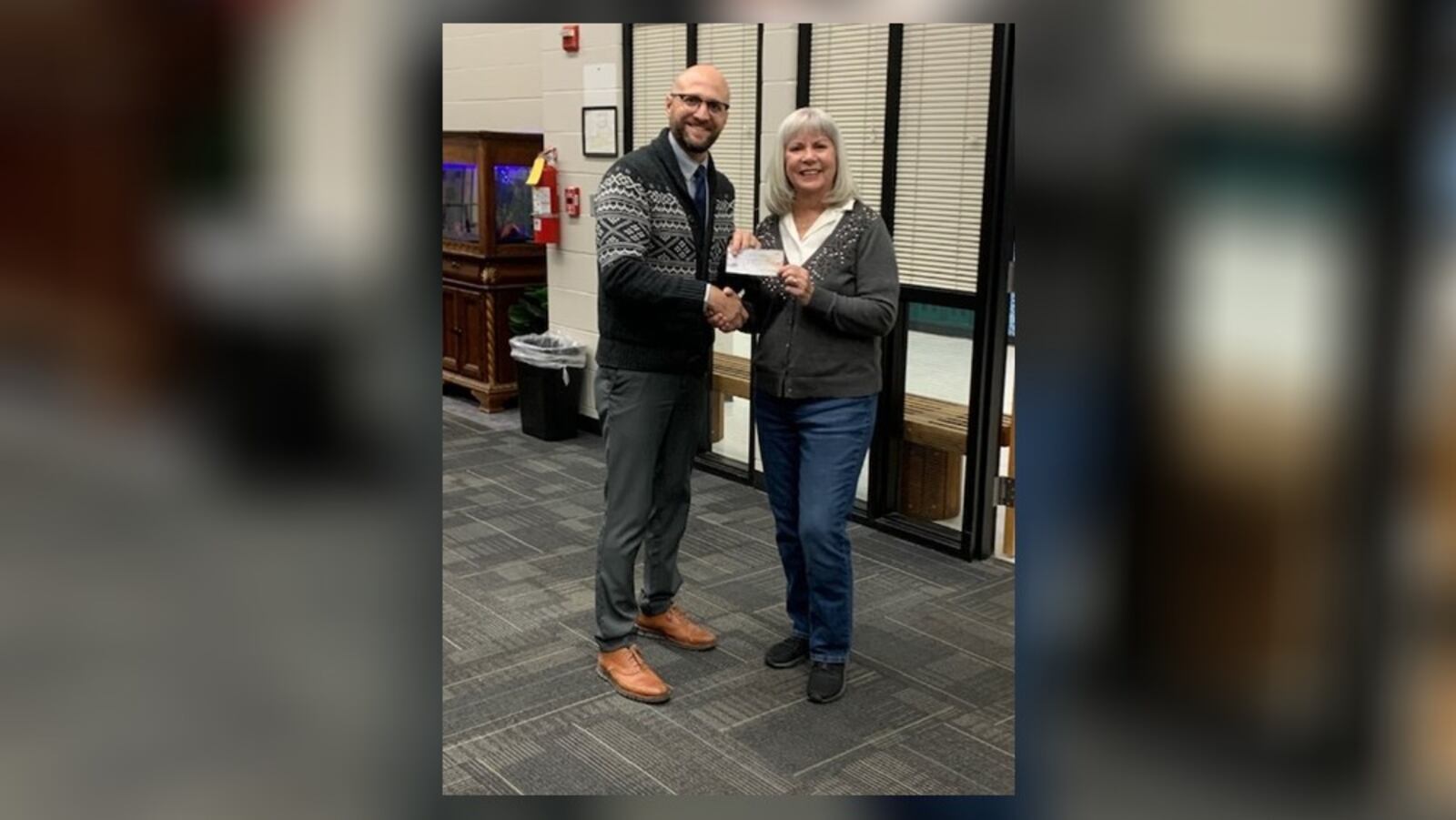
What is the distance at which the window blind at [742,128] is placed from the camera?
103 inches

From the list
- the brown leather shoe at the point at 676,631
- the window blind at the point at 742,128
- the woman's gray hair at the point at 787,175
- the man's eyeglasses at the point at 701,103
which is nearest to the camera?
the man's eyeglasses at the point at 701,103

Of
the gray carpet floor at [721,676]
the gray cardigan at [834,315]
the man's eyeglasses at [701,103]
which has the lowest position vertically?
the gray carpet floor at [721,676]

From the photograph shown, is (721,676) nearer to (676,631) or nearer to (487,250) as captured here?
(676,631)

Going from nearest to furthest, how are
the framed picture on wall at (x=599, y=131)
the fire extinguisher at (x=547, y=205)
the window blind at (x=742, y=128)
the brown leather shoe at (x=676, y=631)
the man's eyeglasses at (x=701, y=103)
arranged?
the man's eyeglasses at (x=701, y=103) < the brown leather shoe at (x=676, y=631) < the window blind at (x=742, y=128) < the framed picture on wall at (x=599, y=131) < the fire extinguisher at (x=547, y=205)

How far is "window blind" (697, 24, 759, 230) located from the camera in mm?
2605

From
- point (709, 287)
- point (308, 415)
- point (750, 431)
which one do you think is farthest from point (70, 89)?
point (750, 431)

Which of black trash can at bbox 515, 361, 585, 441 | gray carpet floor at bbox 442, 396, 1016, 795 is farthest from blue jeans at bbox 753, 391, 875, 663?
black trash can at bbox 515, 361, 585, 441

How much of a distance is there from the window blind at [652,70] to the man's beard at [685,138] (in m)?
0.15

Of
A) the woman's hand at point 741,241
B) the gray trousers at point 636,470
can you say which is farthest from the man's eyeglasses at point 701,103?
the gray trousers at point 636,470

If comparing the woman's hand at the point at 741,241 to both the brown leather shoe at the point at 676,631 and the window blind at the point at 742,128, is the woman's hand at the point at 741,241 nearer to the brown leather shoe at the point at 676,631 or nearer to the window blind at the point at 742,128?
the window blind at the point at 742,128

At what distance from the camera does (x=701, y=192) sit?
1962mm

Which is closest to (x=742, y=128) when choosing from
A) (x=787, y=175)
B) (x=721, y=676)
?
(x=787, y=175)

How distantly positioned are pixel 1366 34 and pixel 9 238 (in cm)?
130

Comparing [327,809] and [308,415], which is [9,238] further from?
[327,809]
